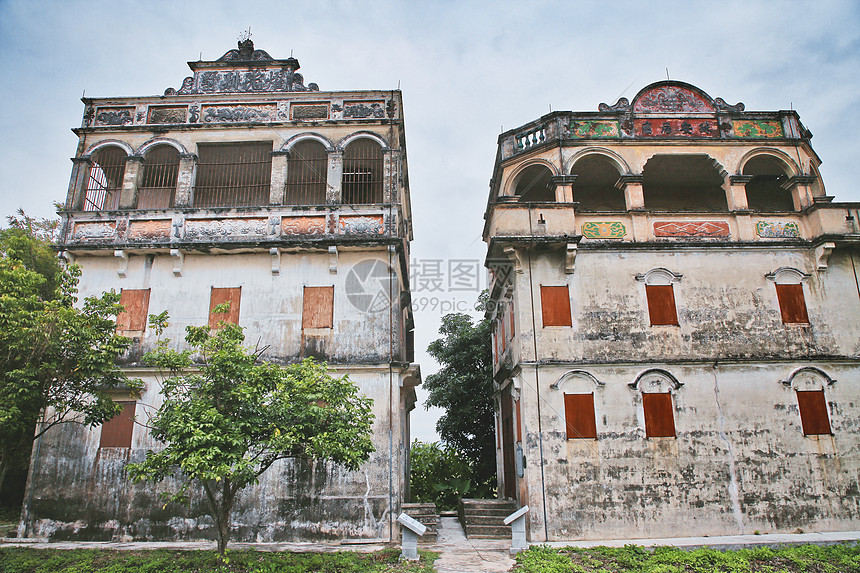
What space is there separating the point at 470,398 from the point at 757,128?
42.2 feet

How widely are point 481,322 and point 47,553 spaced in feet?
51.9

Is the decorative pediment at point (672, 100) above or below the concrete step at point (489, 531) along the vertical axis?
above

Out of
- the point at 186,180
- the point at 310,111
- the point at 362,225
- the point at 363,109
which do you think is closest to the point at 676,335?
the point at 362,225

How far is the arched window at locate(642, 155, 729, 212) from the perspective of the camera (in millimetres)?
17094

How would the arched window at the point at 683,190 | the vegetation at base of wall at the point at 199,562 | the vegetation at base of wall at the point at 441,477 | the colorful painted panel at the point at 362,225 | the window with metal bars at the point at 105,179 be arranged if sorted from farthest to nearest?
the vegetation at base of wall at the point at 441,477 → the arched window at the point at 683,190 → the window with metal bars at the point at 105,179 → the colorful painted panel at the point at 362,225 → the vegetation at base of wall at the point at 199,562

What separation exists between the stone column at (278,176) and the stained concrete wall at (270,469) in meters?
1.64

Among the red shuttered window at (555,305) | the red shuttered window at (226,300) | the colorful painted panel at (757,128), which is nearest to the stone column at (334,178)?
the red shuttered window at (226,300)

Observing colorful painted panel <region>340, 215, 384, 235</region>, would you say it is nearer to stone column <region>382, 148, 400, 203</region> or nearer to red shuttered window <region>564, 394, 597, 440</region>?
stone column <region>382, 148, 400, 203</region>

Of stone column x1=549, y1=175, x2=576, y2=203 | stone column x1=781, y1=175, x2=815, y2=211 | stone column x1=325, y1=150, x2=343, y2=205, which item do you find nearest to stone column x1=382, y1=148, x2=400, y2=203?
stone column x1=325, y1=150, x2=343, y2=205

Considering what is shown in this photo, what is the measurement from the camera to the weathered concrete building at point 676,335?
1289 centimetres

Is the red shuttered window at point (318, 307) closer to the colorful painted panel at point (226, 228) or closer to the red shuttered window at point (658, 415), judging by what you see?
the colorful painted panel at point (226, 228)

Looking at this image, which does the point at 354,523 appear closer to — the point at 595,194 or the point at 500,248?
the point at 500,248

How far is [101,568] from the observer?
10016 millimetres

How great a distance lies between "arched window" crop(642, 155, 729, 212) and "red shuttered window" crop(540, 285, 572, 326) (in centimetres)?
518
